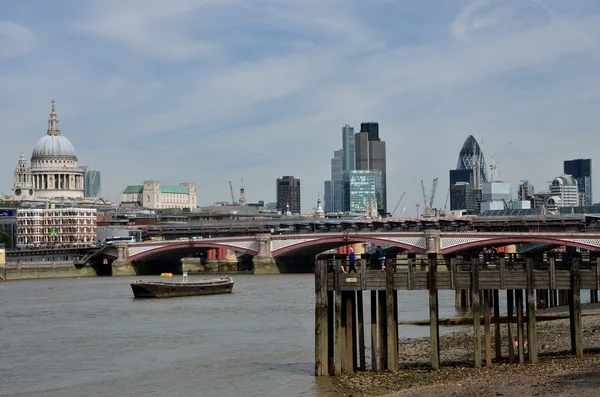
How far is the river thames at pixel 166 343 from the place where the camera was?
129ft

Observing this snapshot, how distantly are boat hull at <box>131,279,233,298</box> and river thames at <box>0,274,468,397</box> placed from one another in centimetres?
108

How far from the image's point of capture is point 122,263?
123438 mm

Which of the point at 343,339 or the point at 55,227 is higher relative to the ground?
the point at 55,227

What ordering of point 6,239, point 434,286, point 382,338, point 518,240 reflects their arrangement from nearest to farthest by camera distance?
point 434,286, point 382,338, point 518,240, point 6,239

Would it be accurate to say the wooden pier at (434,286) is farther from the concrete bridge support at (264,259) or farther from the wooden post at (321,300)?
the concrete bridge support at (264,259)

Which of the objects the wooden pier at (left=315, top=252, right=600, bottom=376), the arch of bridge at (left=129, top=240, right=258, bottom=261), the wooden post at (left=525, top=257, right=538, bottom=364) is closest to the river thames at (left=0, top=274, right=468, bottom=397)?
the wooden pier at (left=315, top=252, right=600, bottom=376)

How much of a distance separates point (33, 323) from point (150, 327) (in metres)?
8.15

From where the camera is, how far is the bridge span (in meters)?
107

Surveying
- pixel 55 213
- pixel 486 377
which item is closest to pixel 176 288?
pixel 486 377

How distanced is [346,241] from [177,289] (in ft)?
123

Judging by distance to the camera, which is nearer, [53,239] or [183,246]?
[183,246]

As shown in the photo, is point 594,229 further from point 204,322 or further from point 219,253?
point 204,322

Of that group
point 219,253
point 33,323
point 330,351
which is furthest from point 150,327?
point 219,253

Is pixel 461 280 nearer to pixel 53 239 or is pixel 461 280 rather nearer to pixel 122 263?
pixel 122 263
